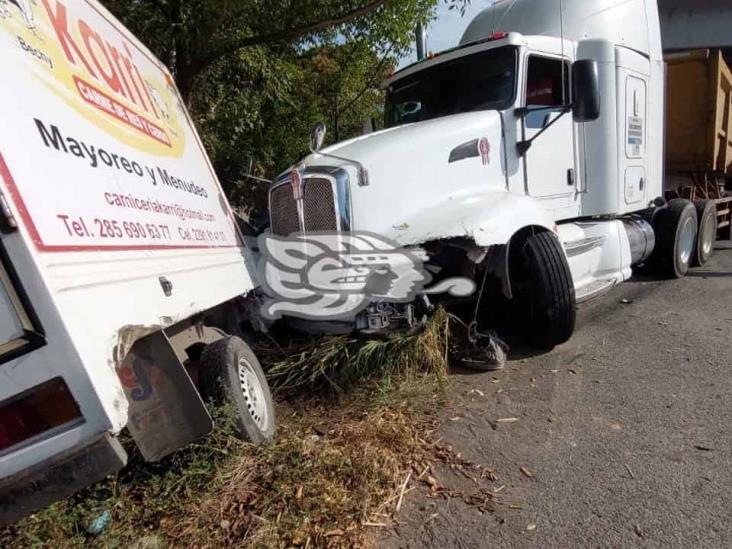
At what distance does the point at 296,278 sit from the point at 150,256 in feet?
4.85

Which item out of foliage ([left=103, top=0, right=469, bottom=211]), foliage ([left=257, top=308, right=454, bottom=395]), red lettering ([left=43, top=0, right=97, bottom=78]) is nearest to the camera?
red lettering ([left=43, top=0, right=97, bottom=78])

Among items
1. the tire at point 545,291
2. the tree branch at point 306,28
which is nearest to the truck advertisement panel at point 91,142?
the tree branch at point 306,28

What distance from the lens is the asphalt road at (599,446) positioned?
8.38 ft

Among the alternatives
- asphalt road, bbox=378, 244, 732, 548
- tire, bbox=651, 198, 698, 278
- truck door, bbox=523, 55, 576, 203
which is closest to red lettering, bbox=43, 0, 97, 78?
asphalt road, bbox=378, 244, 732, 548

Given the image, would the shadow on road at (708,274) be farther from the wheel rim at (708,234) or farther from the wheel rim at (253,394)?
the wheel rim at (253,394)

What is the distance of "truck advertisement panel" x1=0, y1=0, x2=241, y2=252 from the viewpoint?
2.26 meters

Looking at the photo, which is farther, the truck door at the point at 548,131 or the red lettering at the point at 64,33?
the truck door at the point at 548,131

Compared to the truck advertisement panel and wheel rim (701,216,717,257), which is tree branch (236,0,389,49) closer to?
the truck advertisement panel

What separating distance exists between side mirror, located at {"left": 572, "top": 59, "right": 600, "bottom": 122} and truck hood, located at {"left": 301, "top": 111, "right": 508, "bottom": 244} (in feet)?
2.68

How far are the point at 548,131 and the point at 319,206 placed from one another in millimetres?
2625

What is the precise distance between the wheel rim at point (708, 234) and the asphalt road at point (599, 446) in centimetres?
317

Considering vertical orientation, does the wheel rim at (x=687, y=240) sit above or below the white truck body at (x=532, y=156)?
below

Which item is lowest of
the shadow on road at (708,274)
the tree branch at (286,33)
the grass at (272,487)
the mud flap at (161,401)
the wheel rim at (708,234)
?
the shadow on road at (708,274)

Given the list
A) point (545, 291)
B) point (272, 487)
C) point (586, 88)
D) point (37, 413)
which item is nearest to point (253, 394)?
point (272, 487)
